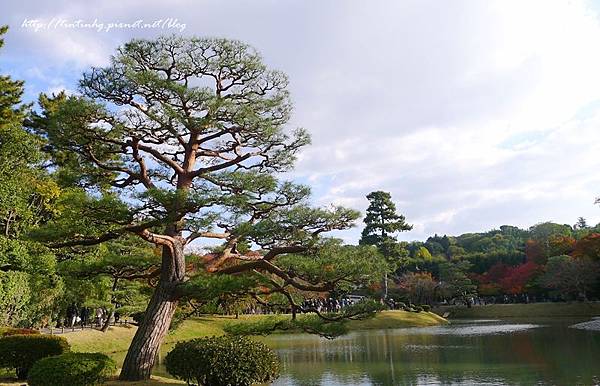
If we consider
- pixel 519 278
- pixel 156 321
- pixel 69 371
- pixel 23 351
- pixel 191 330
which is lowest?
pixel 191 330

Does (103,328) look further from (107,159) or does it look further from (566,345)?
(566,345)

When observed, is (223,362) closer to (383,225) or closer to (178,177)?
(178,177)

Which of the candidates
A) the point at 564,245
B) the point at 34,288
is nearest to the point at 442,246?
the point at 564,245

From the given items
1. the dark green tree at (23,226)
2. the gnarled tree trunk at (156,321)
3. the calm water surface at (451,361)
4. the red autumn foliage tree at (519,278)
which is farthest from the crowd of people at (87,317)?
the red autumn foliage tree at (519,278)

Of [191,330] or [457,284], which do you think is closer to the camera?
[191,330]

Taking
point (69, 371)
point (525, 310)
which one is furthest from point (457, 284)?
point (69, 371)

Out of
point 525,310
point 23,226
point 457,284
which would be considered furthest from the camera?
point 457,284

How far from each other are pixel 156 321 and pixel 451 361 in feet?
33.7

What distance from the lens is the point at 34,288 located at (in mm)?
20547

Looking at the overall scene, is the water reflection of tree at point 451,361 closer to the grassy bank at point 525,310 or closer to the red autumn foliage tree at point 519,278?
the grassy bank at point 525,310

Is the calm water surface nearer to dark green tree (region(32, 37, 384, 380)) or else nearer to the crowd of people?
dark green tree (region(32, 37, 384, 380))

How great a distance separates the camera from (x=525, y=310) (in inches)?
1711

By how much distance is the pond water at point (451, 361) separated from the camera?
12406mm

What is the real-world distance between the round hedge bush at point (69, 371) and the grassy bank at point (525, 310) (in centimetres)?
4050
